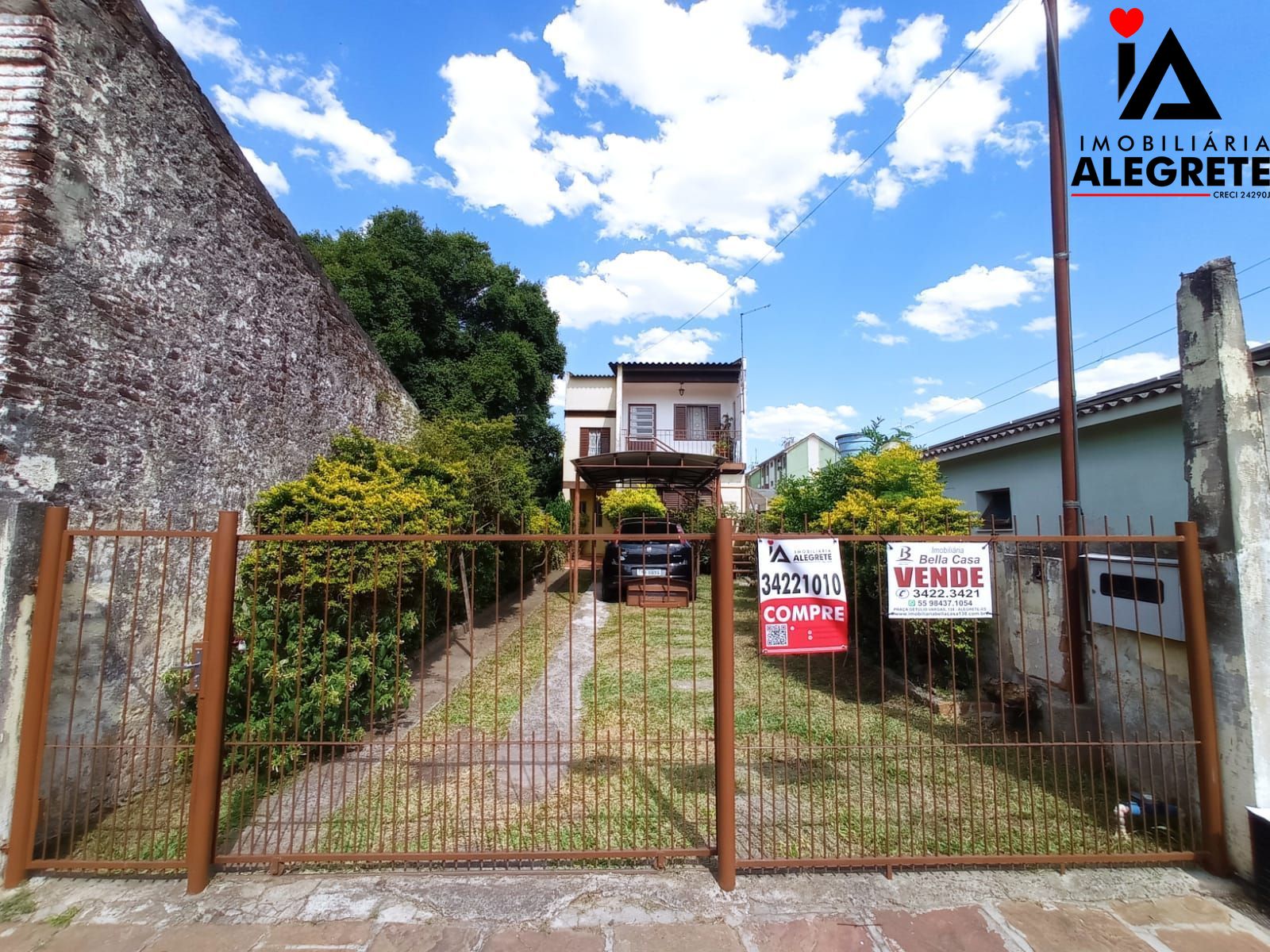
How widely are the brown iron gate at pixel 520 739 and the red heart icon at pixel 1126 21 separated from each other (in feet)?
14.3

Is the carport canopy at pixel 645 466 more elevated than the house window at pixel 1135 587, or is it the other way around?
the carport canopy at pixel 645 466

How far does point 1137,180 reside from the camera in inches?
187

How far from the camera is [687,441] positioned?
2133 centimetres

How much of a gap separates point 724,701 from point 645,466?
968 centimetres

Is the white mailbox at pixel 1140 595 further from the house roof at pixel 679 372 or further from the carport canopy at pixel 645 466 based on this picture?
the house roof at pixel 679 372

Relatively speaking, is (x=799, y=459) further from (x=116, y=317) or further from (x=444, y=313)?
(x=116, y=317)

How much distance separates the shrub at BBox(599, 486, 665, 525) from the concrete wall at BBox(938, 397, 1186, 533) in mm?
8891

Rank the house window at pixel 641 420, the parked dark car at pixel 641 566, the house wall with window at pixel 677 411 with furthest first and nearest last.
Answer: the house window at pixel 641 420, the house wall with window at pixel 677 411, the parked dark car at pixel 641 566

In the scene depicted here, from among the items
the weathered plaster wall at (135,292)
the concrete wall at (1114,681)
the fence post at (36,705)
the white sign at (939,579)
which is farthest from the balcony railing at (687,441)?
the fence post at (36,705)

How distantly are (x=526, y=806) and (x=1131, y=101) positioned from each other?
7.48 metres

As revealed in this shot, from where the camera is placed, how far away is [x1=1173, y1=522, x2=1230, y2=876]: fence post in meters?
3.07

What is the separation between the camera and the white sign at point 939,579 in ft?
11.0

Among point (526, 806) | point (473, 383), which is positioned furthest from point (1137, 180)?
point (473, 383)

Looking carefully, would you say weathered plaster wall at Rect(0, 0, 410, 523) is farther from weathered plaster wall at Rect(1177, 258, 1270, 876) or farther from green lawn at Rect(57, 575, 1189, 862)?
weathered plaster wall at Rect(1177, 258, 1270, 876)
